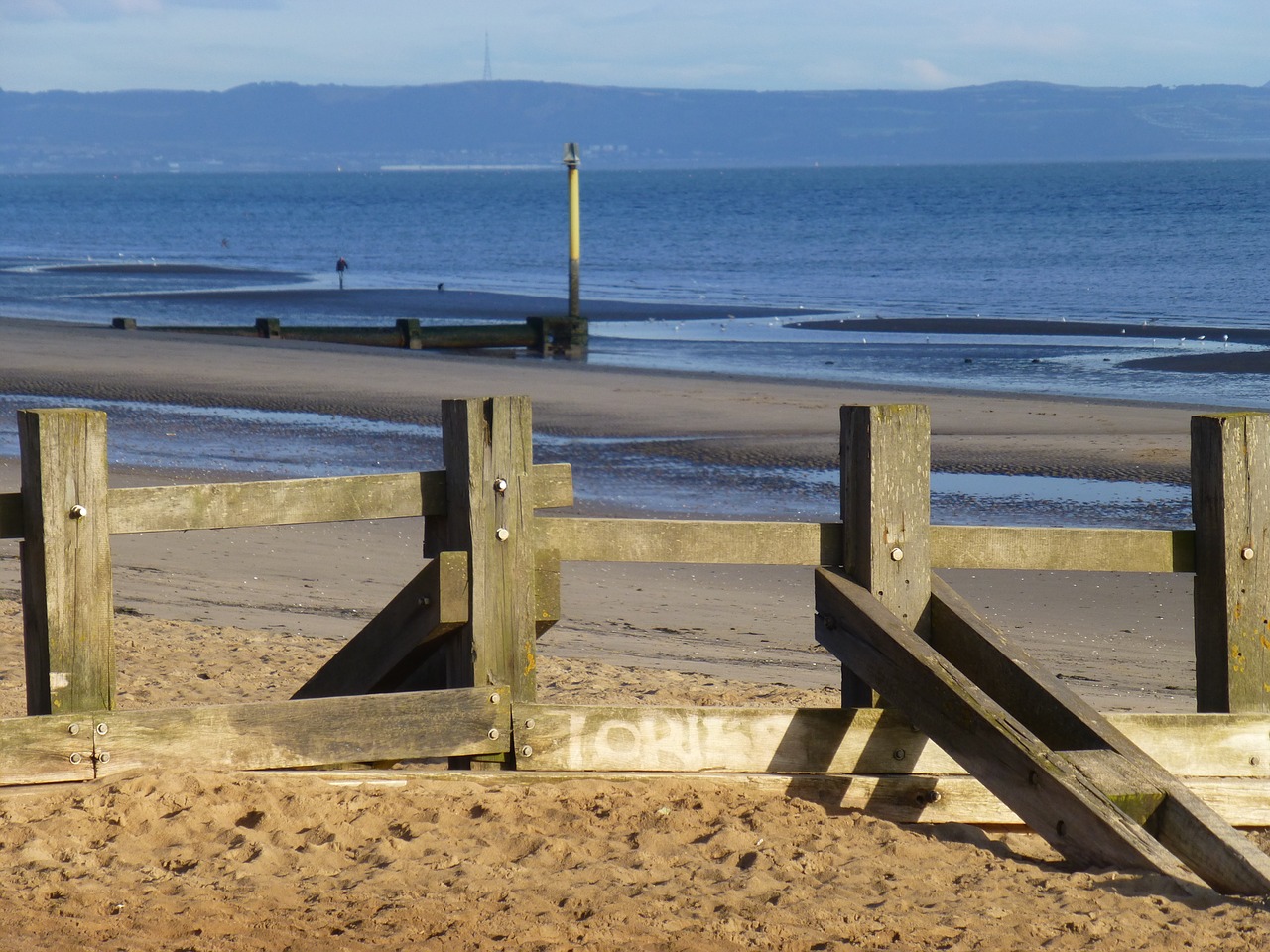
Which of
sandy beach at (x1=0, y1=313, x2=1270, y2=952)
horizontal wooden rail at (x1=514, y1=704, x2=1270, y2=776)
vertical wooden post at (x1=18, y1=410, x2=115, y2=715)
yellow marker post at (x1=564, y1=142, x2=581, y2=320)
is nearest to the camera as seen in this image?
sandy beach at (x1=0, y1=313, x2=1270, y2=952)

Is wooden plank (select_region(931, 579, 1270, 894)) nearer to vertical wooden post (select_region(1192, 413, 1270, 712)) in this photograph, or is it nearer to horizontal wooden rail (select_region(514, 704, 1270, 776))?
horizontal wooden rail (select_region(514, 704, 1270, 776))

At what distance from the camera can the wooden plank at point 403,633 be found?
3.96 metres

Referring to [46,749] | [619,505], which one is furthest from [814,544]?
[619,505]

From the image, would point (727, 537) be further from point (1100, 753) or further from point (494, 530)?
point (1100, 753)

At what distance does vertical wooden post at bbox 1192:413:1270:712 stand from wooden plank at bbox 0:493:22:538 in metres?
3.04

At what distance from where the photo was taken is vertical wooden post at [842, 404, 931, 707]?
3.96 meters

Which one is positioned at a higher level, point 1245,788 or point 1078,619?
point 1245,788

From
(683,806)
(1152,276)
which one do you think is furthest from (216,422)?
(1152,276)

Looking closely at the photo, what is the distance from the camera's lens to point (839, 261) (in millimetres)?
58250

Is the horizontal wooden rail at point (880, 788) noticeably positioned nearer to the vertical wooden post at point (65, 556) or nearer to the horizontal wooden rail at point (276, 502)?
the vertical wooden post at point (65, 556)

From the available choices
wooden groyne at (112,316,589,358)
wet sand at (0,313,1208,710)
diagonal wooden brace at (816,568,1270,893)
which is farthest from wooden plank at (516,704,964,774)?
wooden groyne at (112,316,589,358)

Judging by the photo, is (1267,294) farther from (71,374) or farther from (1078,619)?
(1078,619)

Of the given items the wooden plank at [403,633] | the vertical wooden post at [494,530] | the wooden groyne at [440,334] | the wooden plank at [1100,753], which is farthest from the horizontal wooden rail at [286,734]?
the wooden groyne at [440,334]

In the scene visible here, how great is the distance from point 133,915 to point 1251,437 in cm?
296
